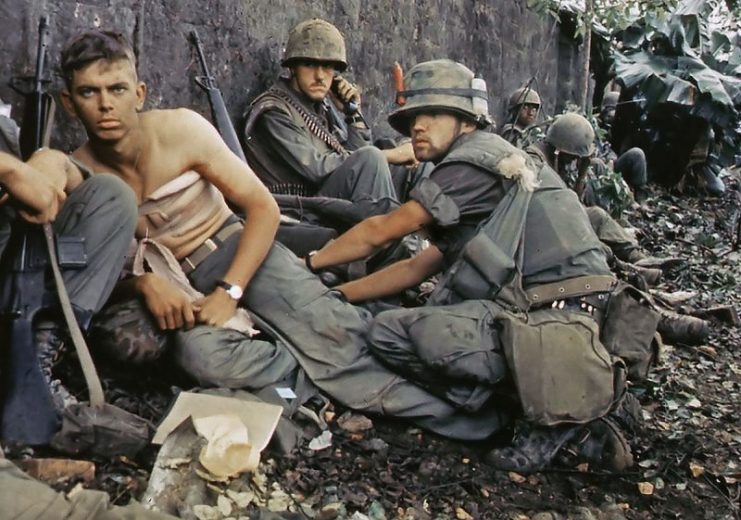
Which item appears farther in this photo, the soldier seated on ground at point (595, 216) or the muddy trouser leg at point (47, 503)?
the soldier seated on ground at point (595, 216)

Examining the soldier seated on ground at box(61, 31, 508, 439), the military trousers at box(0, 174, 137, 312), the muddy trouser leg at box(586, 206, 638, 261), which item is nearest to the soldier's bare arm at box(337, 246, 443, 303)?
the soldier seated on ground at box(61, 31, 508, 439)

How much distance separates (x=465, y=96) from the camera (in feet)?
12.8

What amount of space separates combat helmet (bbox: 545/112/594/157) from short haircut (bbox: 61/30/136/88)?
3779 millimetres

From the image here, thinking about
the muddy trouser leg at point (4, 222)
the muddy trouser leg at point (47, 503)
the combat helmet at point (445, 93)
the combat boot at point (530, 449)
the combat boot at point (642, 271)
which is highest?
the combat helmet at point (445, 93)

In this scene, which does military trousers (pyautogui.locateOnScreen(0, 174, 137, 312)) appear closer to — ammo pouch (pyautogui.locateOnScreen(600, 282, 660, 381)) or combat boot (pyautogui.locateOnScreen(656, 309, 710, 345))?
ammo pouch (pyautogui.locateOnScreen(600, 282, 660, 381))

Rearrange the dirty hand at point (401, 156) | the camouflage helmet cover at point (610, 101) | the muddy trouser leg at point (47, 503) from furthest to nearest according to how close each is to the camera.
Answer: the camouflage helmet cover at point (610, 101) → the dirty hand at point (401, 156) → the muddy trouser leg at point (47, 503)

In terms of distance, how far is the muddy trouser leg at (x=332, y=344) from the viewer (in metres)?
3.69

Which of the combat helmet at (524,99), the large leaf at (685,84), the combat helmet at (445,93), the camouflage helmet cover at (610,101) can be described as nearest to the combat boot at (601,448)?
the combat helmet at (445,93)

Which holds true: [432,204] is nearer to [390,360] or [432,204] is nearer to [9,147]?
[390,360]

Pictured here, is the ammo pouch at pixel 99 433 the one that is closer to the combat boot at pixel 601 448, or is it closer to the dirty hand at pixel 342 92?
the combat boot at pixel 601 448

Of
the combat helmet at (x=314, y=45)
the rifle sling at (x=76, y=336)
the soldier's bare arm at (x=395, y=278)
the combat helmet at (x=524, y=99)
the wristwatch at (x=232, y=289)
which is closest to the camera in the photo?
the rifle sling at (x=76, y=336)

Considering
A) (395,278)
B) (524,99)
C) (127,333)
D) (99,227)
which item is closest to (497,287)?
(395,278)

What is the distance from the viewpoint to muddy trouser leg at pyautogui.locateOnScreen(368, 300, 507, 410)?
3500 millimetres

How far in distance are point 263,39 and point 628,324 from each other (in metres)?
3.29
